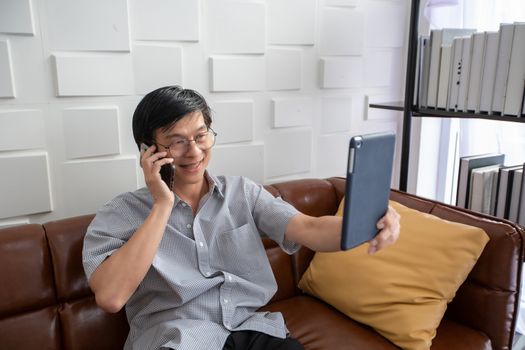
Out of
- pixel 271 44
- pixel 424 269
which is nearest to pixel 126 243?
pixel 424 269

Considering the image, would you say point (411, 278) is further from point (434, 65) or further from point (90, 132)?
point (90, 132)

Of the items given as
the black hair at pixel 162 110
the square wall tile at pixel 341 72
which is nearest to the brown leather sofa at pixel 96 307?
the black hair at pixel 162 110

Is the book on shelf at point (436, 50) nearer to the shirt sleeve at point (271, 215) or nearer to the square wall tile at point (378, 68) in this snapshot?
the square wall tile at point (378, 68)

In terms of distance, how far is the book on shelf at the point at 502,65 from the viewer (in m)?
1.57

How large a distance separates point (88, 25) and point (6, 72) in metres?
0.29

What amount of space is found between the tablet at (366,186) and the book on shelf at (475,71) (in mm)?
829

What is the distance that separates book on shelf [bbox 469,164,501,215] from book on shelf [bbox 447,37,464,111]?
10.9 inches

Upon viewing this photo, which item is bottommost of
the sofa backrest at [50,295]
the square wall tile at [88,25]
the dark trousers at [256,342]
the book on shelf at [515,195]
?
the dark trousers at [256,342]

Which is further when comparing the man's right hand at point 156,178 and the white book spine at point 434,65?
the white book spine at point 434,65

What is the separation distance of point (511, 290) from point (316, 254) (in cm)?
65

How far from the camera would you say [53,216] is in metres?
1.57

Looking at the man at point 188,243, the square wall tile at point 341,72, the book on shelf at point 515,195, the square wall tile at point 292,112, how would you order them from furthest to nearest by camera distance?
the square wall tile at point 341,72 < the square wall tile at point 292,112 < the book on shelf at point 515,195 < the man at point 188,243

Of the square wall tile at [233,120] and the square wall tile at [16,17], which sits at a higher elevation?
the square wall tile at [16,17]

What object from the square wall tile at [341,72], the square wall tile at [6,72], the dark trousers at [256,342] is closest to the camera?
the dark trousers at [256,342]
